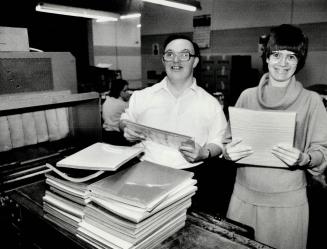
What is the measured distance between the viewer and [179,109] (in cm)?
192

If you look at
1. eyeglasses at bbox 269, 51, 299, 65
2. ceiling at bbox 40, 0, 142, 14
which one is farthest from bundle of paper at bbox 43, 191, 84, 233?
ceiling at bbox 40, 0, 142, 14

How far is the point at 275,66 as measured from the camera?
141 centimetres

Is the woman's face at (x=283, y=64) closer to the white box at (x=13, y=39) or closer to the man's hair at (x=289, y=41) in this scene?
the man's hair at (x=289, y=41)

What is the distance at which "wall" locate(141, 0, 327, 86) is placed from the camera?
543 centimetres

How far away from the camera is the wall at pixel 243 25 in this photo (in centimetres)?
543

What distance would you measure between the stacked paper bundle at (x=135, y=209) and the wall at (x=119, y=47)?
8.81 metres

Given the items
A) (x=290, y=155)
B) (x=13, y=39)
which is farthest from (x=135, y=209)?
(x=13, y=39)

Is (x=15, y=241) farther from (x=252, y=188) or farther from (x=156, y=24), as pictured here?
(x=156, y=24)

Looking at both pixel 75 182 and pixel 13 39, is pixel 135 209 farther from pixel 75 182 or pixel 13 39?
pixel 13 39

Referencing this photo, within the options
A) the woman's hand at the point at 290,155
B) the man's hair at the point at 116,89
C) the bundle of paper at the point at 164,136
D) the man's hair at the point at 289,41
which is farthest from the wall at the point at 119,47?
the woman's hand at the point at 290,155

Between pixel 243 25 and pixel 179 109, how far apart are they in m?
5.16

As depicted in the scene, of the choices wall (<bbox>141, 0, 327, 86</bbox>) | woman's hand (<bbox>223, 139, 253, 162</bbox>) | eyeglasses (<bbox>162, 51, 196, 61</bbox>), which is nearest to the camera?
woman's hand (<bbox>223, 139, 253, 162</bbox>)

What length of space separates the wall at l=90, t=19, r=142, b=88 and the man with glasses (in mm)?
7851

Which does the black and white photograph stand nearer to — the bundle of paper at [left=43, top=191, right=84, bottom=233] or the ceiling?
the bundle of paper at [left=43, top=191, right=84, bottom=233]
